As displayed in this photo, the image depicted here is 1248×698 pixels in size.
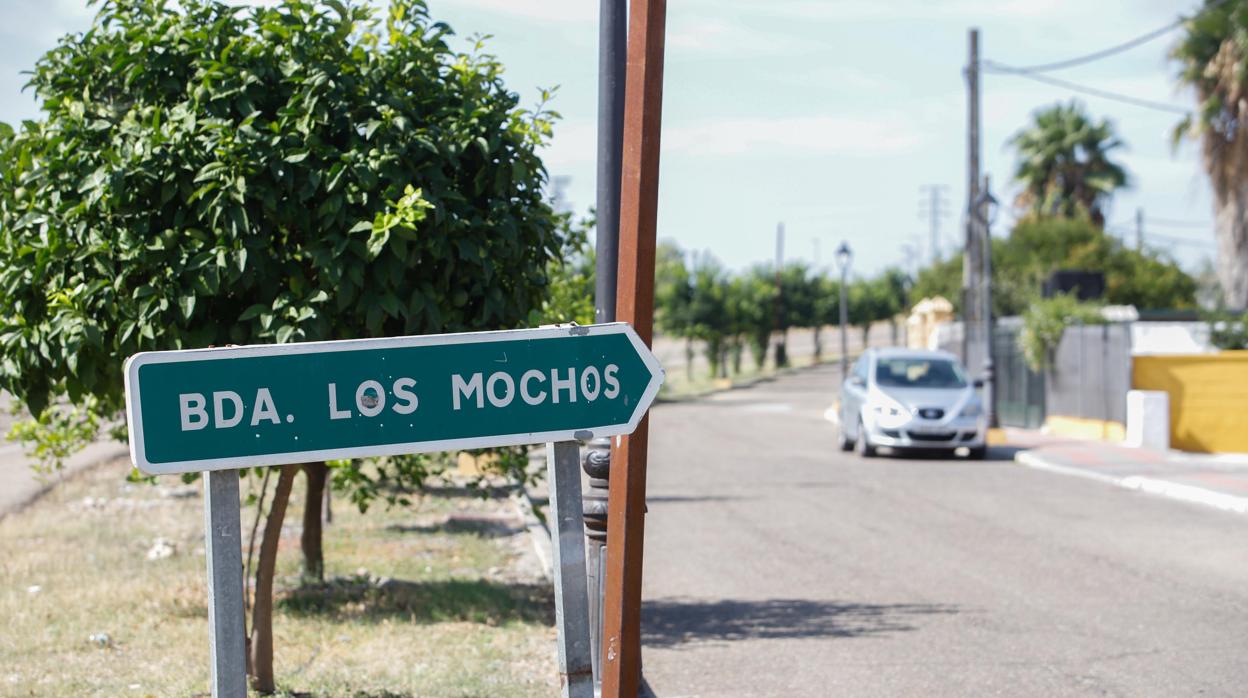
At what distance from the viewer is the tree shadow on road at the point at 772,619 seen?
838 cm

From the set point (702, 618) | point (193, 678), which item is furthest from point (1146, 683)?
point (193, 678)

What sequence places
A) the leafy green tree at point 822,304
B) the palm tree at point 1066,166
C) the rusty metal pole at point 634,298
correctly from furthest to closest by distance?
1. the leafy green tree at point 822,304
2. the palm tree at point 1066,166
3. the rusty metal pole at point 634,298

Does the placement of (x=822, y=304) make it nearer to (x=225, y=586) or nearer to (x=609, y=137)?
(x=609, y=137)

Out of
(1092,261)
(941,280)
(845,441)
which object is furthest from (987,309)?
(941,280)

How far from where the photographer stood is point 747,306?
63.8m

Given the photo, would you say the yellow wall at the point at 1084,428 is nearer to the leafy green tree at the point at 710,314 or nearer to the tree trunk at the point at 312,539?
the tree trunk at the point at 312,539

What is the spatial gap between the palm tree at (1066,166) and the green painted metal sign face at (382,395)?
163ft

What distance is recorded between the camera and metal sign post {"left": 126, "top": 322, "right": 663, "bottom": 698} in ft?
11.5

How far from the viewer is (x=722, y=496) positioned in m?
16.2

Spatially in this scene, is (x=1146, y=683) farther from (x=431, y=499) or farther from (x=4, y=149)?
(x=431, y=499)

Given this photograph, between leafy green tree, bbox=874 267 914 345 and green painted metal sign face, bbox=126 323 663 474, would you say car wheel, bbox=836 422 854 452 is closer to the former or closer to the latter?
green painted metal sign face, bbox=126 323 663 474

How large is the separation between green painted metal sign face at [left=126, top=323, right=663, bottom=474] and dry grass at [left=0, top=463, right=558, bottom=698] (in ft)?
10.6

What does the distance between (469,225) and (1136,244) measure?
5669 cm

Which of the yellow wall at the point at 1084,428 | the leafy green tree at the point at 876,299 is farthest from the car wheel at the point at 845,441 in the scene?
the leafy green tree at the point at 876,299
